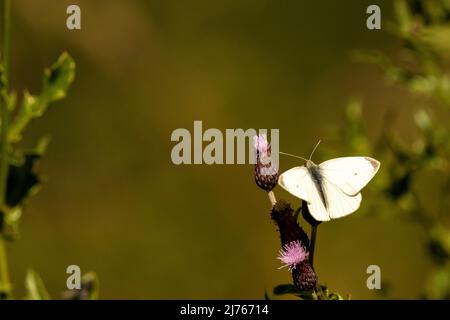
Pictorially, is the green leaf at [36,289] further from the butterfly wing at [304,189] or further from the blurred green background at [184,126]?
the blurred green background at [184,126]

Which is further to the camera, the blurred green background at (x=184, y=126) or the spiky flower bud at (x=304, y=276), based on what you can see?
the blurred green background at (x=184, y=126)

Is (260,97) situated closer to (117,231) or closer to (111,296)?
(117,231)

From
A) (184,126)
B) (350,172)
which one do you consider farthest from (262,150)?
(184,126)

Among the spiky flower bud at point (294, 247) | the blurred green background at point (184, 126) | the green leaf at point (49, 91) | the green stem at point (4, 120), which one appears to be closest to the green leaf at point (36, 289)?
the green stem at point (4, 120)

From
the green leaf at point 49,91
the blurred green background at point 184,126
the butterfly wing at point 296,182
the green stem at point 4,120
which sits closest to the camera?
the butterfly wing at point 296,182

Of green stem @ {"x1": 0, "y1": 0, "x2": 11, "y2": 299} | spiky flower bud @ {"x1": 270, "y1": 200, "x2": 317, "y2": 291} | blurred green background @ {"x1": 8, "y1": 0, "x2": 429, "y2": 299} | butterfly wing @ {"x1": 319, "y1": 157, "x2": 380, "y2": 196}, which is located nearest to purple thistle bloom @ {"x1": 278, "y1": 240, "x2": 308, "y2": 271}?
spiky flower bud @ {"x1": 270, "y1": 200, "x2": 317, "y2": 291}
